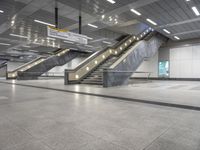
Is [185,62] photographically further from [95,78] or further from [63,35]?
[63,35]

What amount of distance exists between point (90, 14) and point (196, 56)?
12151 mm

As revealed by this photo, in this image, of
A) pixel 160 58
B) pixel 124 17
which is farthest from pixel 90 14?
pixel 160 58

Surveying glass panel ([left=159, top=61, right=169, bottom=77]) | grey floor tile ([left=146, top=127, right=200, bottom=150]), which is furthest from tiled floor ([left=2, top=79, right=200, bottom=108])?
glass panel ([left=159, top=61, right=169, bottom=77])

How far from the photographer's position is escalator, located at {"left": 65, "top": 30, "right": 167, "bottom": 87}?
8.10 m

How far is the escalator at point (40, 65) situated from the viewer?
1619 cm

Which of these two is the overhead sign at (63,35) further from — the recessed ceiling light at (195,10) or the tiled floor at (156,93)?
the recessed ceiling light at (195,10)

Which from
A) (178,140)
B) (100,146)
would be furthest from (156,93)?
(100,146)

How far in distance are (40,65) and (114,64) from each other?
544 inches

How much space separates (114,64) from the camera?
8.21 meters

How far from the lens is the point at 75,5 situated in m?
7.71

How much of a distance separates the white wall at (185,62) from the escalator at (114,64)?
253cm

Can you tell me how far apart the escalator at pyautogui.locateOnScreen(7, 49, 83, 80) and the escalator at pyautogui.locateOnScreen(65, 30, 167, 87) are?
926 centimetres

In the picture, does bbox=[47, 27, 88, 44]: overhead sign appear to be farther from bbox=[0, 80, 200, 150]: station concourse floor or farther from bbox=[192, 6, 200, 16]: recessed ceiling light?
bbox=[192, 6, 200, 16]: recessed ceiling light

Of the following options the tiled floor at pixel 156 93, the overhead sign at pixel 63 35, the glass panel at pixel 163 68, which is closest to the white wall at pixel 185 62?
the glass panel at pixel 163 68
